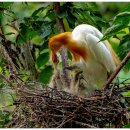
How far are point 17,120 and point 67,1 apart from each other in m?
1.45

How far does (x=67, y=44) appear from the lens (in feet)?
17.6

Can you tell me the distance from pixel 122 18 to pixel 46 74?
218 centimetres

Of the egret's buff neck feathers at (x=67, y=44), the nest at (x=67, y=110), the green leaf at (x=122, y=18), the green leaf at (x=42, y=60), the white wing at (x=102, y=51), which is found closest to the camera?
the green leaf at (x=122, y=18)

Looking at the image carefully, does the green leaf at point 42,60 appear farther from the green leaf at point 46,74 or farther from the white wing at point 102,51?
the white wing at point 102,51

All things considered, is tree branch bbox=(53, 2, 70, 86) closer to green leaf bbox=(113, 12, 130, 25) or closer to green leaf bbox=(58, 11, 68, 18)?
green leaf bbox=(58, 11, 68, 18)

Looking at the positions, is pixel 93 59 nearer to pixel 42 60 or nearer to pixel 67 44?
pixel 67 44

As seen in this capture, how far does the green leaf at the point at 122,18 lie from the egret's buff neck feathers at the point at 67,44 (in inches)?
71.2

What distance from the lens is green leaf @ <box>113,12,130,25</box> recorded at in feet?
11.2

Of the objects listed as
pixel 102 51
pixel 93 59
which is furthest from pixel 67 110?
pixel 93 59

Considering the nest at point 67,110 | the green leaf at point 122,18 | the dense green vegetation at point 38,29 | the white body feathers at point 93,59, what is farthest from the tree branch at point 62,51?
the green leaf at point 122,18

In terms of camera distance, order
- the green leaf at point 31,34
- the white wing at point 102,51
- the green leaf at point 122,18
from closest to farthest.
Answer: the green leaf at point 122,18
the white wing at point 102,51
the green leaf at point 31,34

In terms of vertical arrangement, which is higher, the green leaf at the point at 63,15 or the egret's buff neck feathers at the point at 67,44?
the green leaf at the point at 63,15

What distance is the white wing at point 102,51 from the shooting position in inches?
202

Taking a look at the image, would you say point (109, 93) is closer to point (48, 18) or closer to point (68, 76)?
point (68, 76)
